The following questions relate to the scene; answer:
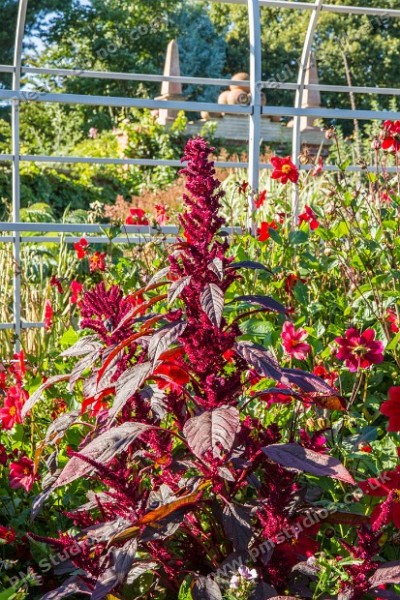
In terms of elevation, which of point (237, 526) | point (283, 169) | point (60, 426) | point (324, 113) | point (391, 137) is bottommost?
point (237, 526)

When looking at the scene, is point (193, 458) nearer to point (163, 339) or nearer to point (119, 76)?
point (163, 339)

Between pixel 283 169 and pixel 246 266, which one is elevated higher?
pixel 283 169

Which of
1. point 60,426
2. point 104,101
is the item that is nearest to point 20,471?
point 60,426

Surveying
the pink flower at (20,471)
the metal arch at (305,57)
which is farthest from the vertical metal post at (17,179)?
the pink flower at (20,471)

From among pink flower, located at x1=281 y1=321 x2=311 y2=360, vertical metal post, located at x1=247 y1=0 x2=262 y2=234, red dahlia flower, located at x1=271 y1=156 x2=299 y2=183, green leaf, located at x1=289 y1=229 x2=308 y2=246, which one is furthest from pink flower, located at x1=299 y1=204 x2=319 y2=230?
pink flower, located at x1=281 y1=321 x2=311 y2=360

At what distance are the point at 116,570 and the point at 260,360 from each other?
44 centimetres

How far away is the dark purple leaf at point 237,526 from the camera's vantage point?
58.9 inches

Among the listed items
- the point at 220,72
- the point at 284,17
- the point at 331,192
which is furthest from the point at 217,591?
the point at 284,17

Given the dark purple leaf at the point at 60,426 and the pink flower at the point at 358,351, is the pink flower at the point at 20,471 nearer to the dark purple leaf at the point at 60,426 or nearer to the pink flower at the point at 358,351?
the dark purple leaf at the point at 60,426

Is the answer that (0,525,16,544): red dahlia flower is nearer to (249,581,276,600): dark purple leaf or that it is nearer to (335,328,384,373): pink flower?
(249,581,276,600): dark purple leaf

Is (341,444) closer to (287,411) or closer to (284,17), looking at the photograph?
(287,411)

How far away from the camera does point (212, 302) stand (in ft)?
4.63

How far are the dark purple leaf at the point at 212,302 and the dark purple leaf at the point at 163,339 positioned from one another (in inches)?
2.7

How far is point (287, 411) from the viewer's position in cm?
235
